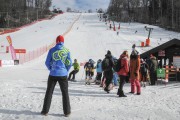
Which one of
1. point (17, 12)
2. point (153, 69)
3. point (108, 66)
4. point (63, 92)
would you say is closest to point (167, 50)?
point (153, 69)

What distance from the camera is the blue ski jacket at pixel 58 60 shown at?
23.7 ft

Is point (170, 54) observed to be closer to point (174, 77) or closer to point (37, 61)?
point (174, 77)

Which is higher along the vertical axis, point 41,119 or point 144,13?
point 144,13

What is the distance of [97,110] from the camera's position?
7.98 meters

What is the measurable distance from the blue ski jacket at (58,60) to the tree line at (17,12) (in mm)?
87207

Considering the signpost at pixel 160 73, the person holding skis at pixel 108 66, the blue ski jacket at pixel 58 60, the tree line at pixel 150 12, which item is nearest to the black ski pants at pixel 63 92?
the blue ski jacket at pixel 58 60

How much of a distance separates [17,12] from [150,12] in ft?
149

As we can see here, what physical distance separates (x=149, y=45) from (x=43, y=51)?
1465 centimetres

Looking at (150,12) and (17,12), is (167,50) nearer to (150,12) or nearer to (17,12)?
(150,12)

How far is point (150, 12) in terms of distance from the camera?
10669 centimetres

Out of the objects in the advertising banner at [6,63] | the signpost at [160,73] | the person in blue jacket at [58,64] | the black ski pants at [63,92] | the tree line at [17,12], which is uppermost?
the tree line at [17,12]

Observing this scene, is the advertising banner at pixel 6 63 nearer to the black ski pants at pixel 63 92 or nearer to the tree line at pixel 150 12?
the black ski pants at pixel 63 92

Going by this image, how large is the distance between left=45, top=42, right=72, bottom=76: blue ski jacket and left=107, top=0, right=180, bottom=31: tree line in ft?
238

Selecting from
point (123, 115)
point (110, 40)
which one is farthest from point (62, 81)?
point (110, 40)
